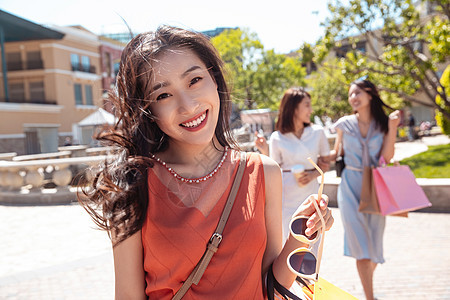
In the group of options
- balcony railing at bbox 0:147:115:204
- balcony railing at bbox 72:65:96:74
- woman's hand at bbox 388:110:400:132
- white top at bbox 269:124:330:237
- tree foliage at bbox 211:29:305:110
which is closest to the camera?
woman's hand at bbox 388:110:400:132

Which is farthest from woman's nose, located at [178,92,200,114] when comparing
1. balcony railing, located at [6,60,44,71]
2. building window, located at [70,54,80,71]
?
building window, located at [70,54,80,71]

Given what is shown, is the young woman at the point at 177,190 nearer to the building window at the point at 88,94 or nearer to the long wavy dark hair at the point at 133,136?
the long wavy dark hair at the point at 133,136

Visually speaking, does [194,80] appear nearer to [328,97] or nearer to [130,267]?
[130,267]

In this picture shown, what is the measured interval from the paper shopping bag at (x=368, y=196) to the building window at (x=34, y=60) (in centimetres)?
3967

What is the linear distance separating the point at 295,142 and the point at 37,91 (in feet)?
131

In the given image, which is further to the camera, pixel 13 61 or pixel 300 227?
pixel 13 61

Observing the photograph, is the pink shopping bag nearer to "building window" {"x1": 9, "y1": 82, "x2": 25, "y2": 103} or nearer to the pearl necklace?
the pearl necklace

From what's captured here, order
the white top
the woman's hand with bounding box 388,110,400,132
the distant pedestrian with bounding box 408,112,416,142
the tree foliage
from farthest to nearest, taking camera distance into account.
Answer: the tree foliage
the distant pedestrian with bounding box 408,112,416,142
the white top
the woman's hand with bounding box 388,110,400,132

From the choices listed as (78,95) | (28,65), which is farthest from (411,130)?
(28,65)

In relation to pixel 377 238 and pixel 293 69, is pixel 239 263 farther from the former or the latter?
pixel 293 69

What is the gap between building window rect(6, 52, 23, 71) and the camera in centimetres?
3922

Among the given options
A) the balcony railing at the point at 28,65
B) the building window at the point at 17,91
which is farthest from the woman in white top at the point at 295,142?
the building window at the point at 17,91

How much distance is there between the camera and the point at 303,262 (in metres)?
1.52

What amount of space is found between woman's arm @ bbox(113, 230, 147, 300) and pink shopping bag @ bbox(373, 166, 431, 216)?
10.1 ft
